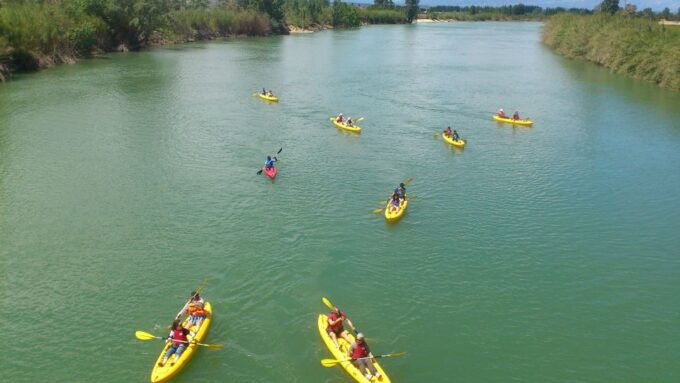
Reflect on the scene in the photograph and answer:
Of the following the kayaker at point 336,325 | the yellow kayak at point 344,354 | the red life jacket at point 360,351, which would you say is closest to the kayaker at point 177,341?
the yellow kayak at point 344,354

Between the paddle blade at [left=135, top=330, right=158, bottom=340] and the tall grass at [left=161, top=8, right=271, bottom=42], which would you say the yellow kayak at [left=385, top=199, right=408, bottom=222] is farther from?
the tall grass at [left=161, top=8, right=271, bottom=42]

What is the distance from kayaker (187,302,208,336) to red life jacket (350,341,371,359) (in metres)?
5.44

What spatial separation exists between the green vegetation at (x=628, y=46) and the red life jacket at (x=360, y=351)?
5618 centimetres

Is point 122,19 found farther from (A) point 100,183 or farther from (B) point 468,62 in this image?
(A) point 100,183

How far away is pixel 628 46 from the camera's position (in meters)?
69.9

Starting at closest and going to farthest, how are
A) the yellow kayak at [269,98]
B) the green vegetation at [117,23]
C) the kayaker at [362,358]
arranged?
the kayaker at [362,358]
the yellow kayak at [269,98]
the green vegetation at [117,23]

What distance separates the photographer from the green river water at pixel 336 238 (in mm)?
18188

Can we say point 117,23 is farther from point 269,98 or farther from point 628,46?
point 628,46

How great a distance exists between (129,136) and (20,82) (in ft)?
84.3

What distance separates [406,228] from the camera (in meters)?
26.7

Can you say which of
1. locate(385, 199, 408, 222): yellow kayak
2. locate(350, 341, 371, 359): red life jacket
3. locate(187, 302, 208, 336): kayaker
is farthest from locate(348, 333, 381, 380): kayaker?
locate(385, 199, 408, 222): yellow kayak

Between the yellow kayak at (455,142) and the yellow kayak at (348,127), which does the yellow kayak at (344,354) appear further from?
the yellow kayak at (348,127)

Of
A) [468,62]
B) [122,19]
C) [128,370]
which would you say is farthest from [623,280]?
[122,19]

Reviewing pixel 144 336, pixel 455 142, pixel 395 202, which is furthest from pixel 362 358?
pixel 455 142
